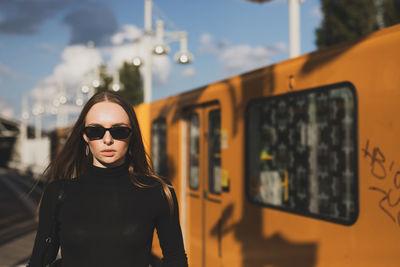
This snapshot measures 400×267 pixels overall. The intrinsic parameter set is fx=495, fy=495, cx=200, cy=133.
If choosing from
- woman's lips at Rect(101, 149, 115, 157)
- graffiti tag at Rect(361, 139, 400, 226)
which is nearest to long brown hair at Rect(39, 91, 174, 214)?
woman's lips at Rect(101, 149, 115, 157)

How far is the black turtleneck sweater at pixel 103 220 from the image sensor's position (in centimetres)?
197

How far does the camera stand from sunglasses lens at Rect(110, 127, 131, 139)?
206 cm

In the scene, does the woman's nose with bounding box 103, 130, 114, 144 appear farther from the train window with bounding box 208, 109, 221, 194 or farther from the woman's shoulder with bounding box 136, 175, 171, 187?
the train window with bounding box 208, 109, 221, 194

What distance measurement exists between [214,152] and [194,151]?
656mm

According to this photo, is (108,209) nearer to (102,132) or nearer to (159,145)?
(102,132)

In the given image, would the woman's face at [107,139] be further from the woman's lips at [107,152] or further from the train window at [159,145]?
the train window at [159,145]

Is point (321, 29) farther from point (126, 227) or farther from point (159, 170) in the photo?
point (126, 227)

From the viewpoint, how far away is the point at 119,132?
2072mm

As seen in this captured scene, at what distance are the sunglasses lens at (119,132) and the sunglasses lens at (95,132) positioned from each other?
42 millimetres

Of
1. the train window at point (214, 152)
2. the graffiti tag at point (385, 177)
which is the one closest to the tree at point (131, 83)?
the train window at point (214, 152)

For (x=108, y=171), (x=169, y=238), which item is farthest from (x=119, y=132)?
(x=169, y=238)

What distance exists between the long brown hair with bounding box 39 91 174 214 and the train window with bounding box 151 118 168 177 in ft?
16.5

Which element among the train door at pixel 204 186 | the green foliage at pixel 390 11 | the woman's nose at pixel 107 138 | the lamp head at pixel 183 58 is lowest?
the train door at pixel 204 186

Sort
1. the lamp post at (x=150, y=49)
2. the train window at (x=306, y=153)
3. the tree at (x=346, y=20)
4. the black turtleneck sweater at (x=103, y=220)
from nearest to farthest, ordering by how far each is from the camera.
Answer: the black turtleneck sweater at (x=103, y=220)
the train window at (x=306, y=153)
the lamp post at (x=150, y=49)
the tree at (x=346, y=20)
